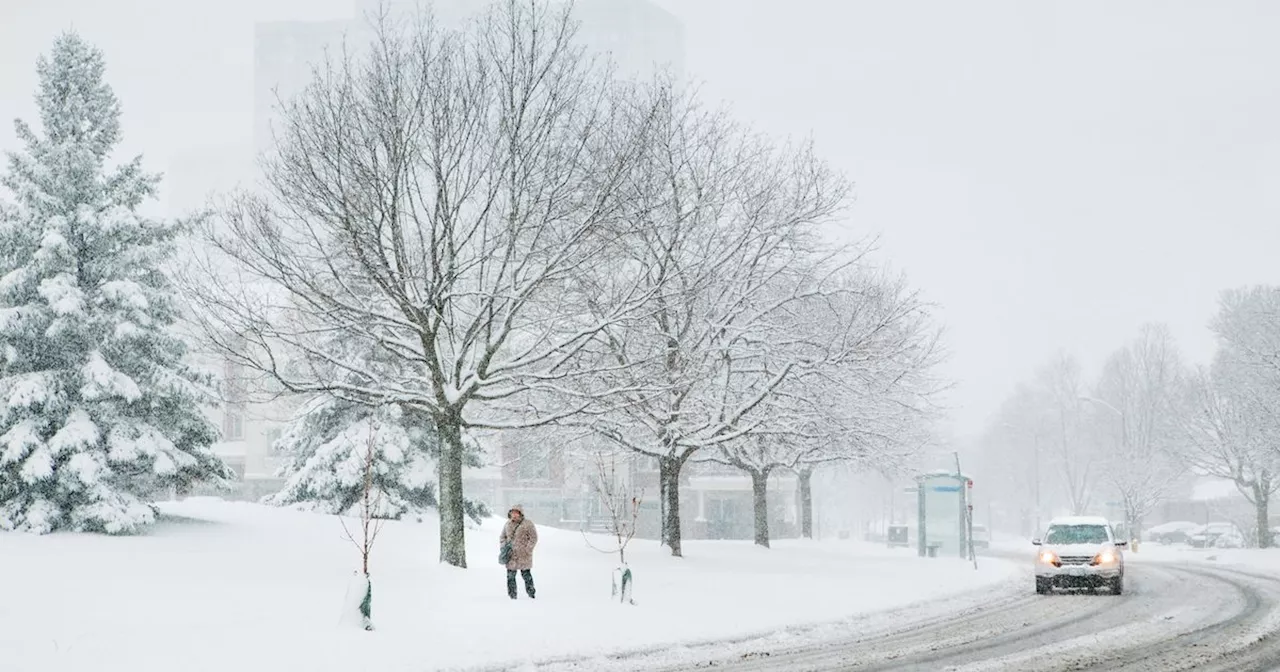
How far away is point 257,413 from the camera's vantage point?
2640 inches

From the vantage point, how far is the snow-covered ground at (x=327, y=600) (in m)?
13.0

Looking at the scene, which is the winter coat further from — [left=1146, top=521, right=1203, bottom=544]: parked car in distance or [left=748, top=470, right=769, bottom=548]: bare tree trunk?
[left=1146, top=521, right=1203, bottom=544]: parked car in distance

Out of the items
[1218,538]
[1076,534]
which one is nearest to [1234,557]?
[1076,534]

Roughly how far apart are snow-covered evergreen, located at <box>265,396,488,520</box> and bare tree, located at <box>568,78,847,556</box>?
5.77 metres

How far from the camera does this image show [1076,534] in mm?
24656

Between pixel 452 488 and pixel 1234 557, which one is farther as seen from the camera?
pixel 1234 557

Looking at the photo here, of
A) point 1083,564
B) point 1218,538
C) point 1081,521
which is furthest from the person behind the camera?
point 1218,538

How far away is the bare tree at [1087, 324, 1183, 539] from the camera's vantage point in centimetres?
5569

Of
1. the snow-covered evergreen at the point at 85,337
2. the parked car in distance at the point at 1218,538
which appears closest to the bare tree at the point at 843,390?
the snow-covered evergreen at the point at 85,337

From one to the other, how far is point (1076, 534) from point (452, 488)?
43.9 feet

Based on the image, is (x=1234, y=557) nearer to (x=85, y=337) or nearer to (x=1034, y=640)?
(x=1034, y=640)

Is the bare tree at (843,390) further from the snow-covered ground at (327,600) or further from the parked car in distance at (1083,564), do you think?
the parked car in distance at (1083,564)

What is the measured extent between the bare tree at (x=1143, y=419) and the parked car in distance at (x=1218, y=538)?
2853mm

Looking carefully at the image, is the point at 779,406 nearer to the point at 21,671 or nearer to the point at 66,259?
the point at 66,259
